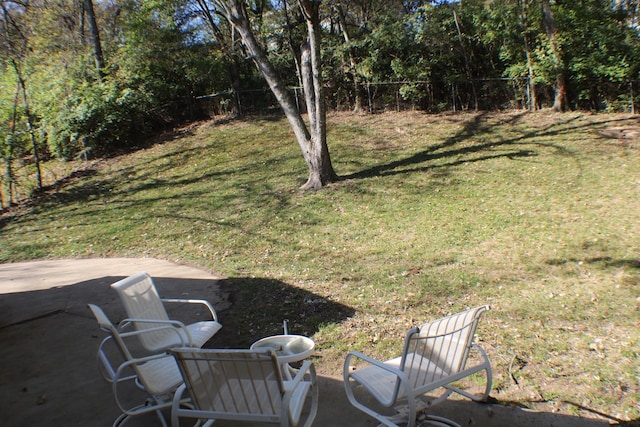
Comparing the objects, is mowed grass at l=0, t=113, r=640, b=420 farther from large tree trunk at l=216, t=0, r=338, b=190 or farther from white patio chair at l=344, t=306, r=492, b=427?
white patio chair at l=344, t=306, r=492, b=427

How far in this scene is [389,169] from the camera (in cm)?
1241

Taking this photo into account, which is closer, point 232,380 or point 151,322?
point 232,380

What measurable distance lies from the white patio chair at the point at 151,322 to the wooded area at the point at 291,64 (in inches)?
334

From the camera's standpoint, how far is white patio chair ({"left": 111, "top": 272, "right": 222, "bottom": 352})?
4.15 metres

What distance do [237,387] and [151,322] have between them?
1349 millimetres

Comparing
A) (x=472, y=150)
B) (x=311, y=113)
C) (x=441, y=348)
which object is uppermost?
(x=311, y=113)

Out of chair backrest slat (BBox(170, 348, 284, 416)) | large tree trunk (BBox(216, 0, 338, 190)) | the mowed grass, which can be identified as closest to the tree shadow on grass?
the mowed grass

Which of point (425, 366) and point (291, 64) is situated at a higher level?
point (291, 64)

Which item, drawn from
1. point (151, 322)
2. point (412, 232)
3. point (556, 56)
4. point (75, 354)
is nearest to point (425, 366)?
point (151, 322)

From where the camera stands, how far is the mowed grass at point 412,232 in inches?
193

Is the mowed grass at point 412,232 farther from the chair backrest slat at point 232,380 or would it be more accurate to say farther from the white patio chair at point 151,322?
→ the chair backrest slat at point 232,380

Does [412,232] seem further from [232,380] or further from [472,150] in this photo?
[232,380]

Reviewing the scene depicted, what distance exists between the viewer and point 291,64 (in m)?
21.2

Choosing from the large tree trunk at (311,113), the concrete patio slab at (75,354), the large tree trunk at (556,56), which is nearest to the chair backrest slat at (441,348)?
the concrete patio slab at (75,354)
